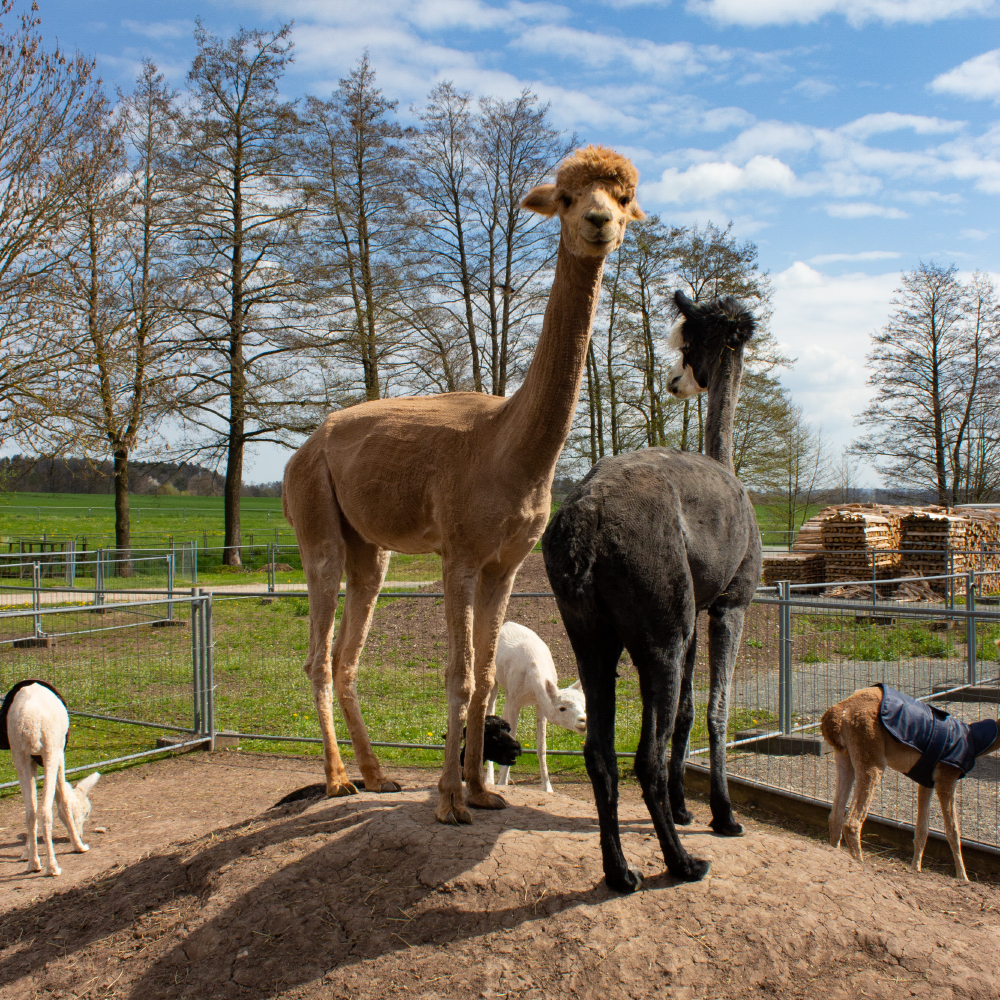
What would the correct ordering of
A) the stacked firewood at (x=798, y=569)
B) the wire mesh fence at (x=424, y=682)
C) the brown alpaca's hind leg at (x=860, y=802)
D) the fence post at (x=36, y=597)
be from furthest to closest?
the stacked firewood at (x=798, y=569) < the fence post at (x=36, y=597) < the wire mesh fence at (x=424, y=682) < the brown alpaca's hind leg at (x=860, y=802)

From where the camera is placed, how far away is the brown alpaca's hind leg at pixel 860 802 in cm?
454

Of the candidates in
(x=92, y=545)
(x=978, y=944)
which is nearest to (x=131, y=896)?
(x=978, y=944)

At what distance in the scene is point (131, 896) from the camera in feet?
13.9

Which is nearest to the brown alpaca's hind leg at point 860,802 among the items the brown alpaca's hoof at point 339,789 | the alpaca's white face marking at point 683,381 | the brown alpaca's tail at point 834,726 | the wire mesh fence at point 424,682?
the brown alpaca's tail at point 834,726

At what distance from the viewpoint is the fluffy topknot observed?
3297mm

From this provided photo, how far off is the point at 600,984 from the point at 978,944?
1.64 m

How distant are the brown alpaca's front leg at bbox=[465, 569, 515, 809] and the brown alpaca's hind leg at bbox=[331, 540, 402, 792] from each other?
971 millimetres

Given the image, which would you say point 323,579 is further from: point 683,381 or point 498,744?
point 683,381

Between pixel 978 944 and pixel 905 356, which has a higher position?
pixel 905 356

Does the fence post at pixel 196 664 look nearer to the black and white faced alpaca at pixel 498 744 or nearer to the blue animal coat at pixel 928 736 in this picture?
the black and white faced alpaca at pixel 498 744

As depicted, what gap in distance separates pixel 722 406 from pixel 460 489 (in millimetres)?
1865

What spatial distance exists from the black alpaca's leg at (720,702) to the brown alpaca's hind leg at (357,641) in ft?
7.00

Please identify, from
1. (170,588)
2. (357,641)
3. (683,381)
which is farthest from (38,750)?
(170,588)

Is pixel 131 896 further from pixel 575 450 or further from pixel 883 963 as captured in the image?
pixel 575 450
